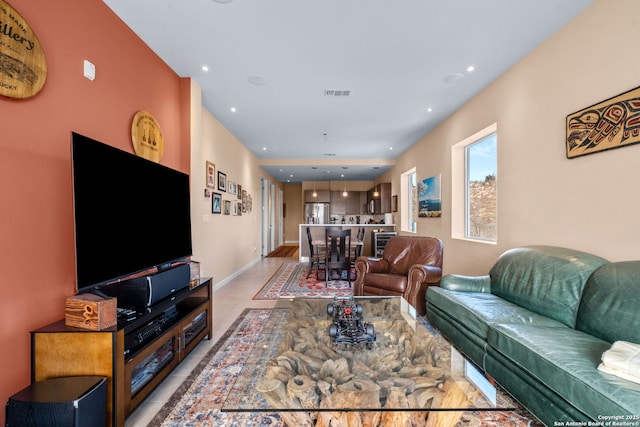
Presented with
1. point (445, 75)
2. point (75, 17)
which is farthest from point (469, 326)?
point (75, 17)

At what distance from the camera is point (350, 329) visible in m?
1.95

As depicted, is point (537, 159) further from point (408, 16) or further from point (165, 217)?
point (165, 217)

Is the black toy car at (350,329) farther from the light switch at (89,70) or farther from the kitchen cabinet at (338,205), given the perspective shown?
the kitchen cabinet at (338,205)

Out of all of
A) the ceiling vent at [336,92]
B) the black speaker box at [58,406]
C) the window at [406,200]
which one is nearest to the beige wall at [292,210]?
the window at [406,200]

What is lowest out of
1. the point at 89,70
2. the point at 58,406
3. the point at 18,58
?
the point at 58,406

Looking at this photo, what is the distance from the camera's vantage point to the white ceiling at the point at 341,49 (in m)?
2.27

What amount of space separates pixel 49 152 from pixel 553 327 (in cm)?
351

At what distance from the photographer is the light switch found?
6.66ft

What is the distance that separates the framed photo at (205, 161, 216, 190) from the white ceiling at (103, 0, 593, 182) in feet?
2.92

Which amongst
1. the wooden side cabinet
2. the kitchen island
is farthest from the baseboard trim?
the wooden side cabinet

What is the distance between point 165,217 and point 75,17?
1.53 meters

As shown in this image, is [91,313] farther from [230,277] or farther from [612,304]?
[230,277]

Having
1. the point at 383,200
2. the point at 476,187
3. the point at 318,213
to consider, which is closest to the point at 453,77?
the point at 476,187

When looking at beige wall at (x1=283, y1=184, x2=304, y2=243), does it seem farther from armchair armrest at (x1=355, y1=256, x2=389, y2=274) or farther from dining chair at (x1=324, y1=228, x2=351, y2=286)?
armchair armrest at (x1=355, y1=256, x2=389, y2=274)
